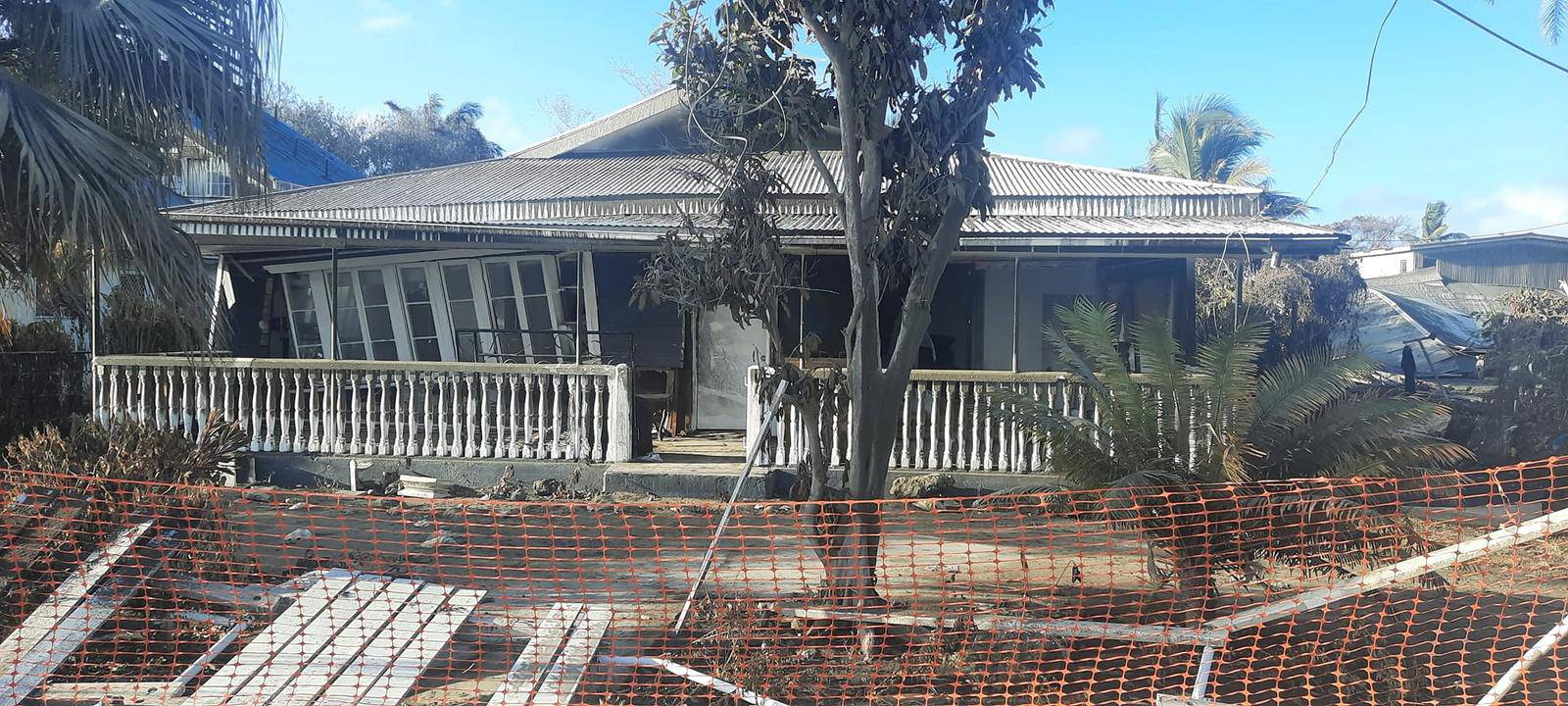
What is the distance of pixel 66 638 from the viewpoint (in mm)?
5062

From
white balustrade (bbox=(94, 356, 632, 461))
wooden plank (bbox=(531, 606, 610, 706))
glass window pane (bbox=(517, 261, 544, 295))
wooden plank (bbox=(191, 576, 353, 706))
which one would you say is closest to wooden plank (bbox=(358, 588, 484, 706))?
wooden plank (bbox=(191, 576, 353, 706))

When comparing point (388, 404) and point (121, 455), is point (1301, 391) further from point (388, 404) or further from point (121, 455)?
point (388, 404)

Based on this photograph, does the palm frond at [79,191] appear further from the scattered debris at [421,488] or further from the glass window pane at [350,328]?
the glass window pane at [350,328]

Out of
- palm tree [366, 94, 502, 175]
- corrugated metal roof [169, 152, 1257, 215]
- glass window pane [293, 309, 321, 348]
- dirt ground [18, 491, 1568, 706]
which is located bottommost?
dirt ground [18, 491, 1568, 706]

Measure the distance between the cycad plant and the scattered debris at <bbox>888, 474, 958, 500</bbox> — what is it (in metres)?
2.73

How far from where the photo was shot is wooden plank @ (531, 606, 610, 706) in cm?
460

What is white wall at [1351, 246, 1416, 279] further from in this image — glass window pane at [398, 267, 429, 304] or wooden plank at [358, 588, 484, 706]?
wooden plank at [358, 588, 484, 706]

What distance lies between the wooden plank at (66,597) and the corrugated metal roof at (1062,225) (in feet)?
15.8

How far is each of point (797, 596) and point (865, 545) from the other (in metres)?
0.57

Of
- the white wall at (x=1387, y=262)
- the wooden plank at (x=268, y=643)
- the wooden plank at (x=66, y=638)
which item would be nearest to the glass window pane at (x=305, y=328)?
the wooden plank at (x=66, y=638)

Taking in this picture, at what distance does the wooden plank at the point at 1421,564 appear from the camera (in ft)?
13.2

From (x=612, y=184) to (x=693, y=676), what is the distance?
9.67m

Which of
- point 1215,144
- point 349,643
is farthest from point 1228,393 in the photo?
point 1215,144

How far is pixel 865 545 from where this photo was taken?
18.4 ft
